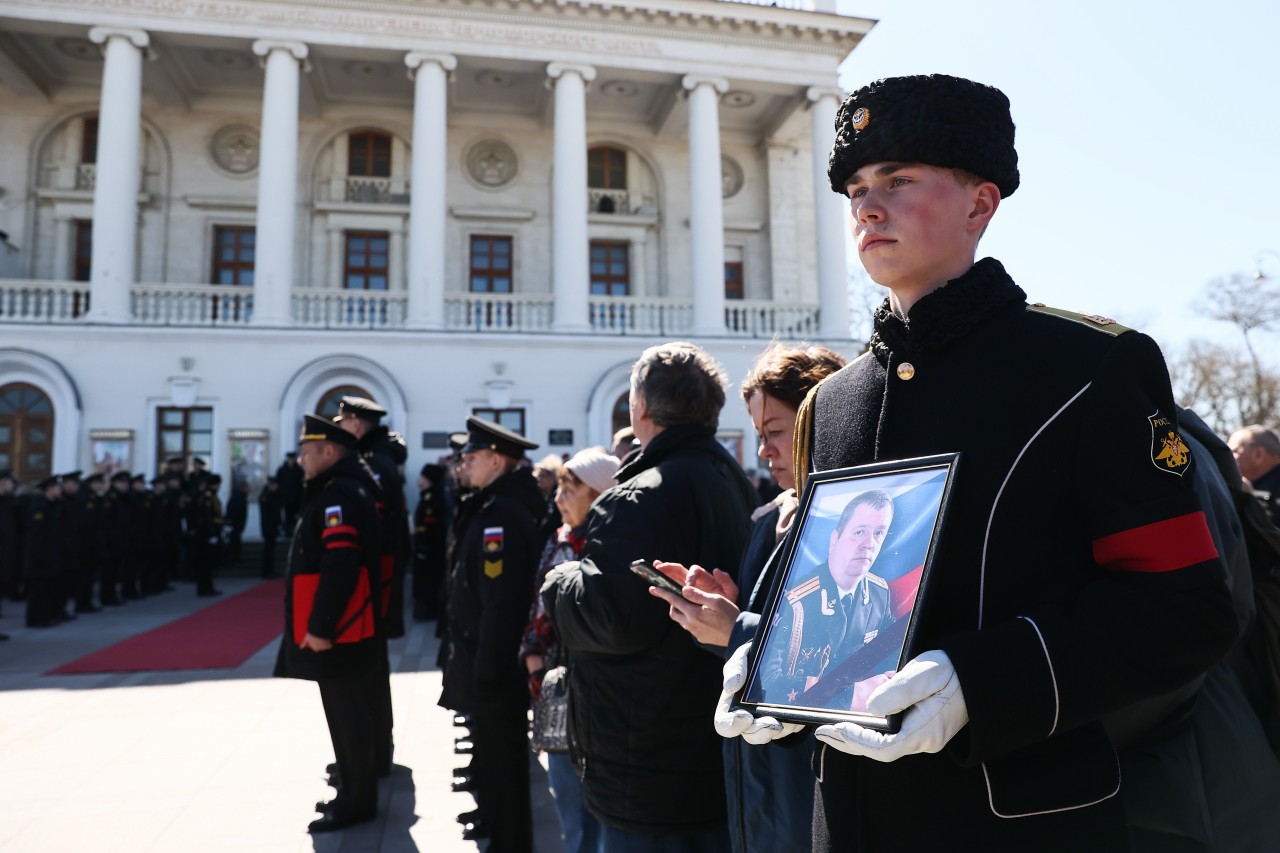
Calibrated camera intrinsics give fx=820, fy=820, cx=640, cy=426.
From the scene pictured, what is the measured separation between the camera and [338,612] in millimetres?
4316

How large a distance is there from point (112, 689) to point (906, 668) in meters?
8.16

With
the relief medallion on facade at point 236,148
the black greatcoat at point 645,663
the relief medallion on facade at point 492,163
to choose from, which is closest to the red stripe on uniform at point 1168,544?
the black greatcoat at point 645,663

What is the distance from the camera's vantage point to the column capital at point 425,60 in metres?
18.8

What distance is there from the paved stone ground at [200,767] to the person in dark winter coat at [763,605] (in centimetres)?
231

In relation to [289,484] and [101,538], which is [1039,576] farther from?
[289,484]

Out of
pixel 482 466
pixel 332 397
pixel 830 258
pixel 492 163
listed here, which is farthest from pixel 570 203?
pixel 482 466

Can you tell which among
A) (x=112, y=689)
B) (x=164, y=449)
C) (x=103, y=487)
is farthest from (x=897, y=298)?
(x=164, y=449)

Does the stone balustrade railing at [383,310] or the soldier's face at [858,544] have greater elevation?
the stone balustrade railing at [383,310]

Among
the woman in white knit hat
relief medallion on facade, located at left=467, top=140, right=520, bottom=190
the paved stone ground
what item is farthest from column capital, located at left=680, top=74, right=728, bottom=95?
the woman in white knit hat

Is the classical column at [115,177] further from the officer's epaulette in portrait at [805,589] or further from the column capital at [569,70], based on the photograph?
the officer's epaulette in portrait at [805,589]

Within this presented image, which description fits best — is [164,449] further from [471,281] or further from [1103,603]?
[1103,603]

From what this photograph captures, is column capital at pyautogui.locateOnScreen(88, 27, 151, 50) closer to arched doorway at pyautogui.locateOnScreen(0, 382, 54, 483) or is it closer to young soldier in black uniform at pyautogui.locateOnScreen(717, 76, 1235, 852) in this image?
arched doorway at pyautogui.locateOnScreen(0, 382, 54, 483)

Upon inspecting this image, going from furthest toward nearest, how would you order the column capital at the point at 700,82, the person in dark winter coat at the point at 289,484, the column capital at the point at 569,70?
the column capital at the point at 700,82 < the column capital at the point at 569,70 < the person in dark winter coat at the point at 289,484

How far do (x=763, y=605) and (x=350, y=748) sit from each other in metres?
3.61
